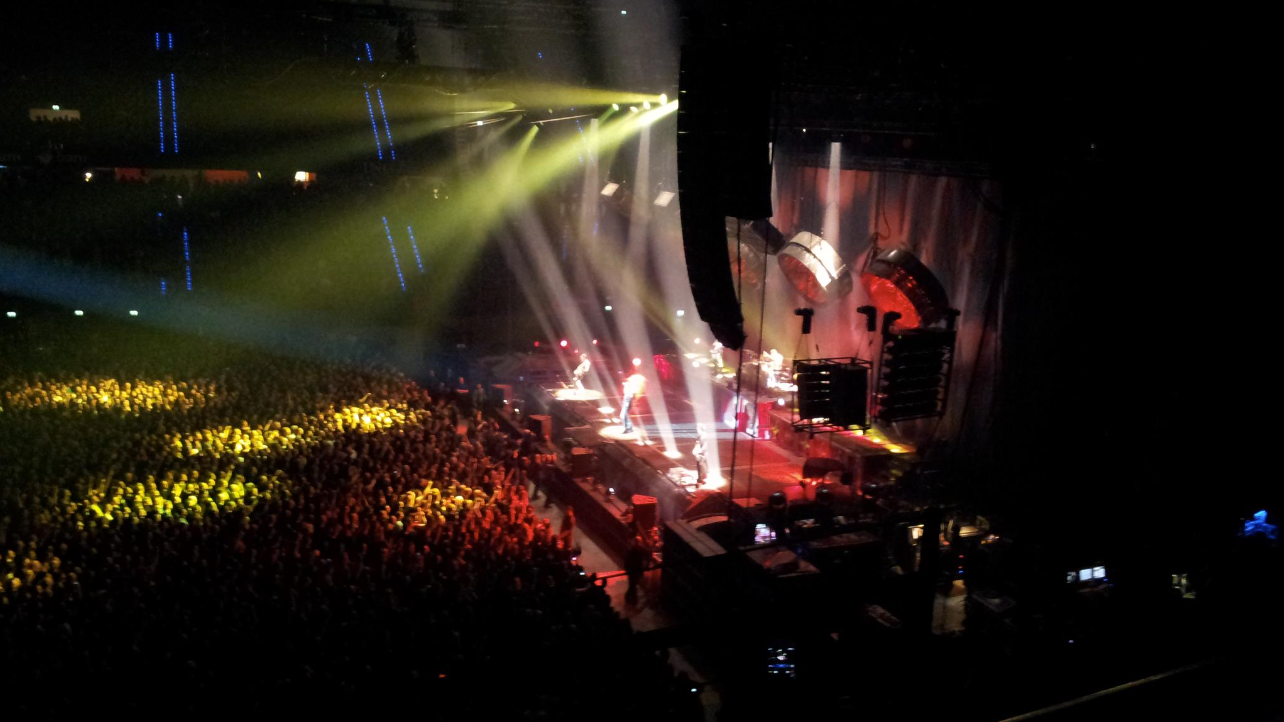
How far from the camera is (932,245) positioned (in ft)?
36.4

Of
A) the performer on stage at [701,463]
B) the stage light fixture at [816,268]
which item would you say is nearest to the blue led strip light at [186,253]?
the performer on stage at [701,463]

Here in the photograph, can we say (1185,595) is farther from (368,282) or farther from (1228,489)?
(368,282)

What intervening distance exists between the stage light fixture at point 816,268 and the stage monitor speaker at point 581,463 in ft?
12.6

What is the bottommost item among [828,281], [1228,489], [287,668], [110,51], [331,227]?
[287,668]

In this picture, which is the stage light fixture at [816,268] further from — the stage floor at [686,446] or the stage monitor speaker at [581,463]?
the stage monitor speaker at [581,463]

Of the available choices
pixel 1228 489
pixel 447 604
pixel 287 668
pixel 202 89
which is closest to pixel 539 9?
pixel 447 604

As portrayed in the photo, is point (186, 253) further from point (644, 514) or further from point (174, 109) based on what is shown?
point (644, 514)

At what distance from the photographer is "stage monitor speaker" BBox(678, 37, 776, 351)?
494cm

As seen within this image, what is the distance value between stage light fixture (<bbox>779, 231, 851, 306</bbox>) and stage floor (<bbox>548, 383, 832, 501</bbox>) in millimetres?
2306

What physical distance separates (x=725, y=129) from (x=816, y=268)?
688 cm

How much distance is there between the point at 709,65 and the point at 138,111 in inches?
640

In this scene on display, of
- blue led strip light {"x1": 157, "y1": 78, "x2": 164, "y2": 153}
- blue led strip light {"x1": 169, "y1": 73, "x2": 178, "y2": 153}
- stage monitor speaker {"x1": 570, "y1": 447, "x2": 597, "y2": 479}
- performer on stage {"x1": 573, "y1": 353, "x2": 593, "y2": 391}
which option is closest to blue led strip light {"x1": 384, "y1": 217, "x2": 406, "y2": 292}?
blue led strip light {"x1": 169, "y1": 73, "x2": 178, "y2": 153}

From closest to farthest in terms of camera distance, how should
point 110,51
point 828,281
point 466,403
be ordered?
point 828,281, point 466,403, point 110,51

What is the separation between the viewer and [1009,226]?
9727 millimetres
